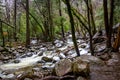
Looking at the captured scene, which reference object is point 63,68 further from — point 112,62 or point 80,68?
point 112,62

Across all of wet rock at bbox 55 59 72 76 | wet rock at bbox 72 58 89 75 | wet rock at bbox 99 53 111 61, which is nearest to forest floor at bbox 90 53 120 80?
wet rock at bbox 72 58 89 75

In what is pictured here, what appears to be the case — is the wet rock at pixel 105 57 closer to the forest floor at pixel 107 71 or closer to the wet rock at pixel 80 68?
the forest floor at pixel 107 71

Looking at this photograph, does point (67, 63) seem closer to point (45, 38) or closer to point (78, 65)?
point (78, 65)

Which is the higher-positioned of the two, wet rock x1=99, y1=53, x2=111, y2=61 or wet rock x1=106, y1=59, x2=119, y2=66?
wet rock x1=106, y1=59, x2=119, y2=66

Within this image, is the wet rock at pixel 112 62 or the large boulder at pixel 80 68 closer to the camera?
the large boulder at pixel 80 68

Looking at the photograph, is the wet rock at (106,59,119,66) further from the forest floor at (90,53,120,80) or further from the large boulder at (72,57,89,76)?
the large boulder at (72,57,89,76)

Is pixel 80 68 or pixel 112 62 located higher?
pixel 80 68

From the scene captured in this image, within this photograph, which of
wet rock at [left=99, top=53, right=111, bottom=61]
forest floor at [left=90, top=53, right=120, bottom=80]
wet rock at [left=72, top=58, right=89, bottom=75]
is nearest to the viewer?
wet rock at [left=72, top=58, right=89, bottom=75]

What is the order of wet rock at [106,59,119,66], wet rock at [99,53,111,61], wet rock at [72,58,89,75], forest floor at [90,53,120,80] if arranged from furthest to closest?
wet rock at [99,53,111,61], wet rock at [106,59,119,66], forest floor at [90,53,120,80], wet rock at [72,58,89,75]

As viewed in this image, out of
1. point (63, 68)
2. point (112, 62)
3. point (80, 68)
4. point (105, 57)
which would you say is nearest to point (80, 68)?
point (80, 68)

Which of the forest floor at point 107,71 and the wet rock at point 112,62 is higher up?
the forest floor at point 107,71

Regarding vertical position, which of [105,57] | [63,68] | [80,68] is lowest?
[105,57]

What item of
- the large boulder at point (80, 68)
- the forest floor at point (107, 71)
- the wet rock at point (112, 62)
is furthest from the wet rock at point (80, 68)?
the wet rock at point (112, 62)

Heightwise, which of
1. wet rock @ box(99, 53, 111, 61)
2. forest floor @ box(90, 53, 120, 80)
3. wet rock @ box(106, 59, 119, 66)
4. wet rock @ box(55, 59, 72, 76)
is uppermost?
wet rock @ box(55, 59, 72, 76)
